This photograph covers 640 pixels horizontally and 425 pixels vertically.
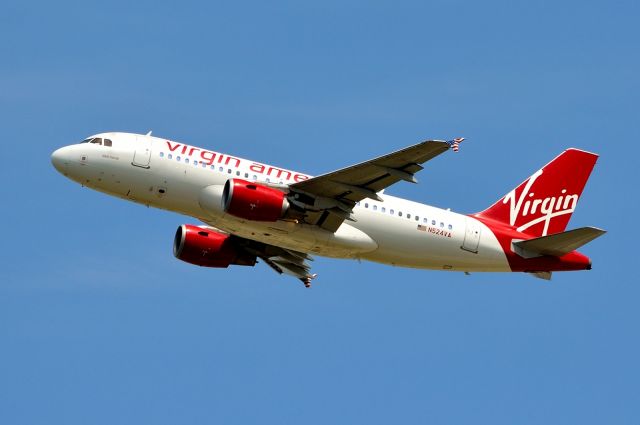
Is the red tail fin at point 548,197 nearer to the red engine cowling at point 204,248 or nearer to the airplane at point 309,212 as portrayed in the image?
the airplane at point 309,212

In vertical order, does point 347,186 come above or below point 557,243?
below

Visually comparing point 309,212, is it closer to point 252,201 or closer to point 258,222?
point 258,222

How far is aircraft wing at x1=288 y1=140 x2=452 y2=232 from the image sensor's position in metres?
54.9

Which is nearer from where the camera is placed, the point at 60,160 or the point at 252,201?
the point at 252,201

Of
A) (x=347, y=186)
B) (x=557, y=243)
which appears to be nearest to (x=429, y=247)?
(x=347, y=186)

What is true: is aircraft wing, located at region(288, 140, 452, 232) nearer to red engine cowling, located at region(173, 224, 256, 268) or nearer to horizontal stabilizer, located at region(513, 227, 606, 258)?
red engine cowling, located at region(173, 224, 256, 268)

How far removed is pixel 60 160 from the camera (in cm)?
5809

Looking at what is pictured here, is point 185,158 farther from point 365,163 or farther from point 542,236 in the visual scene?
point 542,236

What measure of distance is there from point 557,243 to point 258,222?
1536cm

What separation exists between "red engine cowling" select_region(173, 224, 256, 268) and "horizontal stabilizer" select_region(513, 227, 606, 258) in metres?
14.8

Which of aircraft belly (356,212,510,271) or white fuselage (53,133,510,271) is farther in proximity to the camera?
aircraft belly (356,212,510,271)

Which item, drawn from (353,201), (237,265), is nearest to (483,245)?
(353,201)

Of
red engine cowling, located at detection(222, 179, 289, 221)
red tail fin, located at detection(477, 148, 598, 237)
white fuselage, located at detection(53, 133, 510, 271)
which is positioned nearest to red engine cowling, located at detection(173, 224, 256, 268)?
white fuselage, located at detection(53, 133, 510, 271)

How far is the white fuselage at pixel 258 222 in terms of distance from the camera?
57469 millimetres
